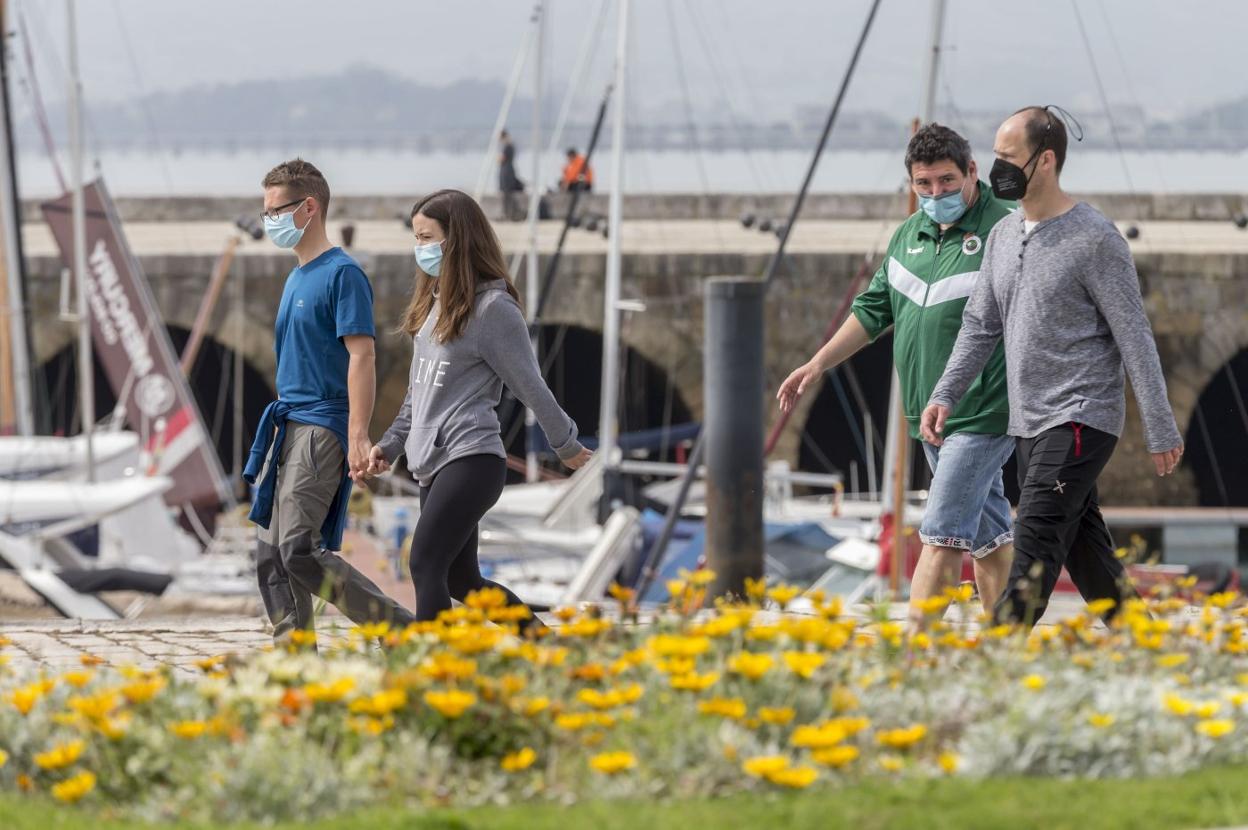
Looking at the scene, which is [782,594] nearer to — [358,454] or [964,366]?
[964,366]

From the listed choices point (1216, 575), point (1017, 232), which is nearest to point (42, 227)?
point (1216, 575)

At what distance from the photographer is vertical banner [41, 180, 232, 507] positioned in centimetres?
2194

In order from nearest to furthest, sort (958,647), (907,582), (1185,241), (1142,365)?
(958,647) → (1142,365) → (907,582) → (1185,241)

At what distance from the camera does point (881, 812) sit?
3580 mm

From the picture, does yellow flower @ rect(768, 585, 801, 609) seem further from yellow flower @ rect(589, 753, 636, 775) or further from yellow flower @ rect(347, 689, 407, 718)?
yellow flower @ rect(347, 689, 407, 718)

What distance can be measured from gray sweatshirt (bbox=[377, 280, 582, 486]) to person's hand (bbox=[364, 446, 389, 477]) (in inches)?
1.4

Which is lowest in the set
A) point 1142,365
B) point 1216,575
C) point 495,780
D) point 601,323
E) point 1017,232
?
point 1216,575

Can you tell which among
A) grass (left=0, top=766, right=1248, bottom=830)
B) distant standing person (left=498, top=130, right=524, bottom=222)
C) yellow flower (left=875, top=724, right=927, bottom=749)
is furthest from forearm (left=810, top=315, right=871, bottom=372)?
distant standing person (left=498, top=130, right=524, bottom=222)

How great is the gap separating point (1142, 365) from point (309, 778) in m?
2.66

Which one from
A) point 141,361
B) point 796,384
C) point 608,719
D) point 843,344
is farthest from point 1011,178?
point 141,361

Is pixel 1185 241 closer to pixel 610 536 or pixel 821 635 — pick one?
pixel 610 536

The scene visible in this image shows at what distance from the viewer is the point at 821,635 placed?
4254 mm

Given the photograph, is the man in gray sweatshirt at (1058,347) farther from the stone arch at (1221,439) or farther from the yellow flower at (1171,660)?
the stone arch at (1221,439)

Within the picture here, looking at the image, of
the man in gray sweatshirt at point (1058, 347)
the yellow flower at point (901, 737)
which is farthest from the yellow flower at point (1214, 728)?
the man in gray sweatshirt at point (1058, 347)
